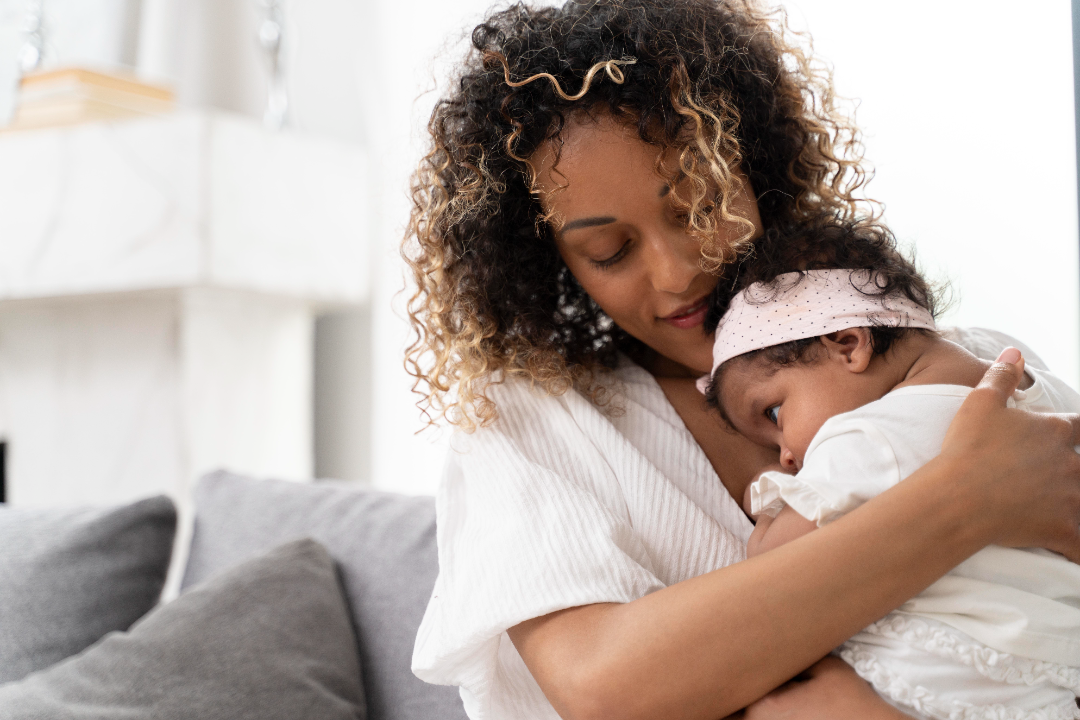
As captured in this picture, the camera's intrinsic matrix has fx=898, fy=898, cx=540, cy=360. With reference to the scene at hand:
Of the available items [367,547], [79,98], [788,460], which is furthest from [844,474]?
[79,98]

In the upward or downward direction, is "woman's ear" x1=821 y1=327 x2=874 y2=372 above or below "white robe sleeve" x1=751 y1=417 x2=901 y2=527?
above

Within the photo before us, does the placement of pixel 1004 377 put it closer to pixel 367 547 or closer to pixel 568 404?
pixel 568 404

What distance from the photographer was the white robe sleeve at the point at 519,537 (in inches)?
34.5

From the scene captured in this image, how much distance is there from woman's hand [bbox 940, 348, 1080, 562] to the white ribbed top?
29cm

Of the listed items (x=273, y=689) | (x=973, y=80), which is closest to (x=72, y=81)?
(x=273, y=689)

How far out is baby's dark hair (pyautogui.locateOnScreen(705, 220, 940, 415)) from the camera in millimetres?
→ 935

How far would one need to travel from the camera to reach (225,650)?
4.29 ft

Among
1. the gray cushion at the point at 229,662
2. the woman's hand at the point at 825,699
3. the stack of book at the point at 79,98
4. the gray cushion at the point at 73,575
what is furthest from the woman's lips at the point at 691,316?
the stack of book at the point at 79,98

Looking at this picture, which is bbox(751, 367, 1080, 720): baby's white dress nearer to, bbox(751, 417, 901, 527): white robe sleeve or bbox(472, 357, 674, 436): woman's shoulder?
bbox(751, 417, 901, 527): white robe sleeve

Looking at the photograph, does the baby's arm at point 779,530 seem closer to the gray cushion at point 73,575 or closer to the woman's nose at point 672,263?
the woman's nose at point 672,263

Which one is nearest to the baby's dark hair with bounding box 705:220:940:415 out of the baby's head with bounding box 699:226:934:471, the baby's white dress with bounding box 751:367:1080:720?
the baby's head with bounding box 699:226:934:471

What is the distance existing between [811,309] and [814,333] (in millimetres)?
29

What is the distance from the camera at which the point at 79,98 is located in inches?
92.3

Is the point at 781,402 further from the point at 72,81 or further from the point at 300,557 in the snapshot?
the point at 72,81
